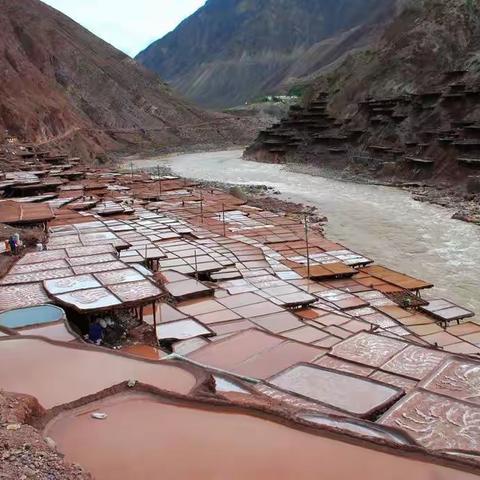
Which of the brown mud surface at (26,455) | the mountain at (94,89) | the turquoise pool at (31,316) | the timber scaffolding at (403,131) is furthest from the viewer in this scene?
the mountain at (94,89)

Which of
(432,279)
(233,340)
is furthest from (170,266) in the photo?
(432,279)

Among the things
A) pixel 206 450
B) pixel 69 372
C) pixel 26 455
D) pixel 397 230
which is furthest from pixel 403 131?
pixel 26 455

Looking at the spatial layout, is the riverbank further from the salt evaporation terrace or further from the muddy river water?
the salt evaporation terrace

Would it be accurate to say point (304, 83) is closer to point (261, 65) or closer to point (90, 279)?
point (261, 65)

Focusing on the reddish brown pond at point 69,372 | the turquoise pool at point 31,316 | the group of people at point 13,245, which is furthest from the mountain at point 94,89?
the reddish brown pond at point 69,372

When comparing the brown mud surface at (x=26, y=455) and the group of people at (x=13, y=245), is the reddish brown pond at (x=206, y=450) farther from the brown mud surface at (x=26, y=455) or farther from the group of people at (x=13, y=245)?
the group of people at (x=13, y=245)

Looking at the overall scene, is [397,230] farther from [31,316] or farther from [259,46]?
[259,46]
